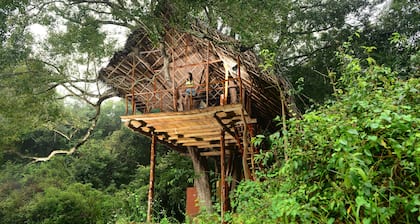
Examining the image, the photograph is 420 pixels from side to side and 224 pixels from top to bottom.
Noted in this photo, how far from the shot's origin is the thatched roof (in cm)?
726

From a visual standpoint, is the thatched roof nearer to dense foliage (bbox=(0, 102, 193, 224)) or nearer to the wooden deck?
the wooden deck

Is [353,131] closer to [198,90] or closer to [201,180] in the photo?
[198,90]

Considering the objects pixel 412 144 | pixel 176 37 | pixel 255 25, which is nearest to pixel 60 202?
pixel 176 37

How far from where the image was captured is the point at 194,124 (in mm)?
7285

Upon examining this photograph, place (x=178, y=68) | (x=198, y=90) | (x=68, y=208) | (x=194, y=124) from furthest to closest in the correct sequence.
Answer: (x=68, y=208) < (x=178, y=68) < (x=198, y=90) < (x=194, y=124)

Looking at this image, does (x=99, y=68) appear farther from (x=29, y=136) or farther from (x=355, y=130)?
(x=29, y=136)

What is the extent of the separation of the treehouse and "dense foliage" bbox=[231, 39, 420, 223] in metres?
3.63

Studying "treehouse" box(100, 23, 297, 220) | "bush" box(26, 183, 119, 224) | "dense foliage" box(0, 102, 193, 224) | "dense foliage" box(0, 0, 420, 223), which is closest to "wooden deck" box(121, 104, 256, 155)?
"treehouse" box(100, 23, 297, 220)

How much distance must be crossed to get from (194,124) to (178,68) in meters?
1.98

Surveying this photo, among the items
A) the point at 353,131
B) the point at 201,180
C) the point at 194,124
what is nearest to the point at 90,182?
the point at 201,180

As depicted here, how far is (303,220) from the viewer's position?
2.10m

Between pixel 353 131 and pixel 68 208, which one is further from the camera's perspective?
pixel 68 208

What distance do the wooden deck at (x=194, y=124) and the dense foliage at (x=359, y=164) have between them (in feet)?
10.7

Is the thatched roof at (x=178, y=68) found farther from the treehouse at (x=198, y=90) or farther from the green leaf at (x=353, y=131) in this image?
the green leaf at (x=353, y=131)
